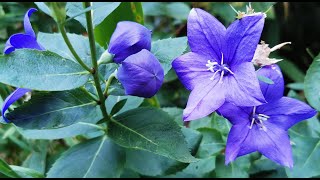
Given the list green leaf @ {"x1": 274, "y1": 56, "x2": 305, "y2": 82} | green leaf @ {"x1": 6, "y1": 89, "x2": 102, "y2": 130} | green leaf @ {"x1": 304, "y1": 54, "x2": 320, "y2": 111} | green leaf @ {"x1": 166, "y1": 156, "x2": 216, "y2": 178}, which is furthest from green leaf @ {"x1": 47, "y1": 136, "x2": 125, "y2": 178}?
green leaf @ {"x1": 274, "y1": 56, "x2": 305, "y2": 82}

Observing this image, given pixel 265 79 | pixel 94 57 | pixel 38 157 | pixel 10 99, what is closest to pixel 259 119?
pixel 265 79

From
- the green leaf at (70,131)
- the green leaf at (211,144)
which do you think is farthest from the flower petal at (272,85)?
the green leaf at (70,131)

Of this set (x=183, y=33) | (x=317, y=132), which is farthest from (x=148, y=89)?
(x=183, y=33)

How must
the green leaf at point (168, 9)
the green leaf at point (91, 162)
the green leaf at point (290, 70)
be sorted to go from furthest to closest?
1. the green leaf at point (290, 70)
2. the green leaf at point (168, 9)
3. the green leaf at point (91, 162)

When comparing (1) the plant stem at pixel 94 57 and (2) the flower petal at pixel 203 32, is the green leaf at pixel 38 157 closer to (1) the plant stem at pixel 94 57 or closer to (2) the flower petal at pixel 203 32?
(1) the plant stem at pixel 94 57

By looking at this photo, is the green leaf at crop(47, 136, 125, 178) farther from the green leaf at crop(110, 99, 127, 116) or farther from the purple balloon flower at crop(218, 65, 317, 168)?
the purple balloon flower at crop(218, 65, 317, 168)

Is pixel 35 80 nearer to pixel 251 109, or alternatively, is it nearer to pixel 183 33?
pixel 251 109
